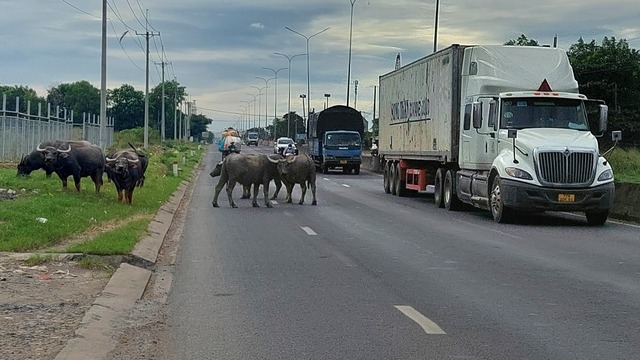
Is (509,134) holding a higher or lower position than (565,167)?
higher

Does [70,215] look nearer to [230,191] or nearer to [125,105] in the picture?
[230,191]

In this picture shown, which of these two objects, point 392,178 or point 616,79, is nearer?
point 392,178

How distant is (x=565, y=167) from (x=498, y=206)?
1800 mm

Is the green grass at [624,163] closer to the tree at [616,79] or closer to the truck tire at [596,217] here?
the tree at [616,79]

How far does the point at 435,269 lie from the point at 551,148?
809cm

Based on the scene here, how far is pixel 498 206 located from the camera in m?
21.2

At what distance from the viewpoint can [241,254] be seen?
14938mm

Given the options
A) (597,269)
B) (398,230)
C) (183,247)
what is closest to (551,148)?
(398,230)

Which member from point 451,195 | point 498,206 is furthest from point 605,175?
point 451,195

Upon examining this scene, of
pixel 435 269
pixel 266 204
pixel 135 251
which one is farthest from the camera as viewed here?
pixel 266 204

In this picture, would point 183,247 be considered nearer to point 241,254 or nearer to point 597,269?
point 241,254

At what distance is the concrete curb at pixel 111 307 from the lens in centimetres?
793

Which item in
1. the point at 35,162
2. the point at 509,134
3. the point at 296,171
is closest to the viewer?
the point at 509,134

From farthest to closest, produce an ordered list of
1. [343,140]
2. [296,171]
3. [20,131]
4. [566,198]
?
[343,140] < [20,131] < [296,171] < [566,198]
